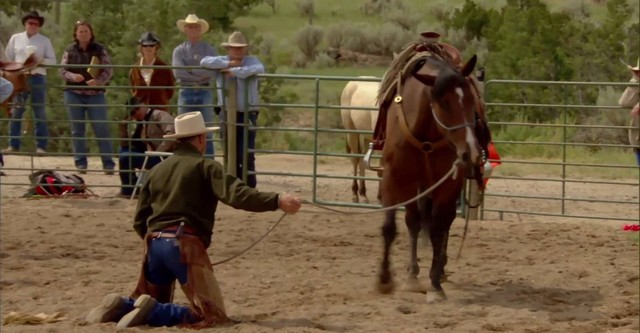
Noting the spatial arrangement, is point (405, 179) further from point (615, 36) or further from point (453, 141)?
point (615, 36)

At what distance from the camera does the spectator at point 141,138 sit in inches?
499

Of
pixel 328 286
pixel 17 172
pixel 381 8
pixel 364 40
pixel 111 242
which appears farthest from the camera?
pixel 381 8

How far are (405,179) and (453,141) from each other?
2.02ft

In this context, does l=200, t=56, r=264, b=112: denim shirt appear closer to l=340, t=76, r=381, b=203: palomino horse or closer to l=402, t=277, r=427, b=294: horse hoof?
l=340, t=76, r=381, b=203: palomino horse

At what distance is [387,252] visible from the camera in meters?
8.66

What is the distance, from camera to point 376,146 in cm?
902

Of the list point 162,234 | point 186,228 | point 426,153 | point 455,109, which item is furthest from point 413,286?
point 162,234

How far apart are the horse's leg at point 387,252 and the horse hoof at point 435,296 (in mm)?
329

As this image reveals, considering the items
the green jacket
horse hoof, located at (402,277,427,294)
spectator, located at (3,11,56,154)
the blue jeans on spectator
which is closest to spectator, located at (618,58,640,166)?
horse hoof, located at (402,277,427,294)

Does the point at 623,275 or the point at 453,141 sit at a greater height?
the point at 453,141

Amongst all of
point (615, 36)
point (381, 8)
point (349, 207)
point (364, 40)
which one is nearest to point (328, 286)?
point (349, 207)

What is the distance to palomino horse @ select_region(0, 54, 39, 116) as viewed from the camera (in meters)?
12.5

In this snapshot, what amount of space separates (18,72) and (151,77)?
1.31m

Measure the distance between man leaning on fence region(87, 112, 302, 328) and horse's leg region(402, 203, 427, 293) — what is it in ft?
5.43
